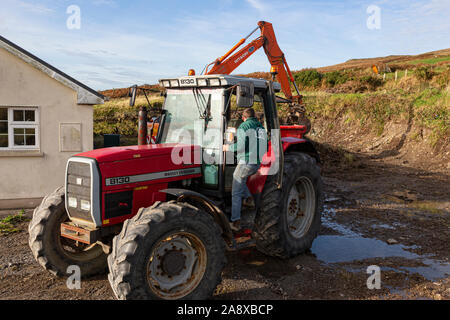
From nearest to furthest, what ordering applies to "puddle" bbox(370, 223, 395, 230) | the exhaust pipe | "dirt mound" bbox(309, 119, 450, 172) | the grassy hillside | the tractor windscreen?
1. the tractor windscreen
2. the exhaust pipe
3. "puddle" bbox(370, 223, 395, 230)
4. "dirt mound" bbox(309, 119, 450, 172)
5. the grassy hillside

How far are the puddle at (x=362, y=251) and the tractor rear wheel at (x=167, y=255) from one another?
2367 millimetres

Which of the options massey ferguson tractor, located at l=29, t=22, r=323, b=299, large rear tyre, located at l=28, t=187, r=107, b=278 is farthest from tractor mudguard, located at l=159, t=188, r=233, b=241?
large rear tyre, located at l=28, t=187, r=107, b=278

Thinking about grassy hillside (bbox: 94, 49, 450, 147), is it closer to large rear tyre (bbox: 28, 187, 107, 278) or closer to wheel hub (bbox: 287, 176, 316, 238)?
wheel hub (bbox: 287, 176, 316, 238)

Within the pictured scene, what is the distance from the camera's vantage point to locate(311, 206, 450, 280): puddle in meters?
5.52

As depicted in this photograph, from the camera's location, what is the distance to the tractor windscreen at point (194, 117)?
17.0 ft

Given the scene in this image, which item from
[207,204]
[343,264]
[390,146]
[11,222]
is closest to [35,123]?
[11,222]

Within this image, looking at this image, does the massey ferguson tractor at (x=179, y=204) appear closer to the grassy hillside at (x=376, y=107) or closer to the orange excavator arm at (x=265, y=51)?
the orange excavator arm at (x=265, y=51)

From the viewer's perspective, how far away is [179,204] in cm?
423

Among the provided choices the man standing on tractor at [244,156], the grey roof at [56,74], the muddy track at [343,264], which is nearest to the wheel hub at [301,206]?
the muddy track at [343,264]

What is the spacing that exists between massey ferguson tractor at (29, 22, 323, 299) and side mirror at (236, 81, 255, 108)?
0.05 feet

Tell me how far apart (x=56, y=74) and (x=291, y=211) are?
7117 millimetres

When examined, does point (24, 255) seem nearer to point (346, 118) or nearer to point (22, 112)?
point (22, 112)

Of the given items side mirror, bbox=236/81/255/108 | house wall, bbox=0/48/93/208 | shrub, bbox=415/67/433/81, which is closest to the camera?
side mirror, bbox=236/81/255/108
